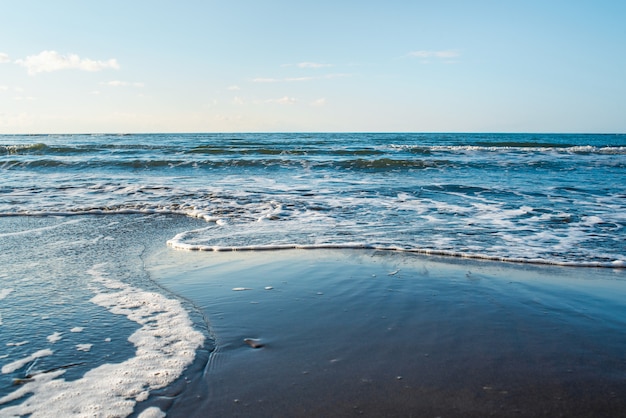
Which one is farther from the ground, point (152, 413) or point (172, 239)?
point (152, 413)

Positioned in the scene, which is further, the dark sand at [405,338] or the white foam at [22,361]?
the white foam at [22,361]

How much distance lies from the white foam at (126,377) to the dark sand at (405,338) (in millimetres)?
227

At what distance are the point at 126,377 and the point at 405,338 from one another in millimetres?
1873

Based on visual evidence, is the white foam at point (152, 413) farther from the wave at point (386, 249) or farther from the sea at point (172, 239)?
the wave at point (386, 249)

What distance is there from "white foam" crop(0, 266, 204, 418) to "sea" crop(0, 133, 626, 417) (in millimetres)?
11

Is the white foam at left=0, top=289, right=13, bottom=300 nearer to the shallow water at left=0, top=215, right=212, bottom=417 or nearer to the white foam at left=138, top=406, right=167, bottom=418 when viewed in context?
the shallow water at left=0, top=215, right=212, bottom=417

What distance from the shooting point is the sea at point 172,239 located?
9.30 ft

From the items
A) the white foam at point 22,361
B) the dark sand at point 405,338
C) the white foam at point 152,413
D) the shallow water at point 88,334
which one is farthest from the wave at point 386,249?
the white foam at point 152,413

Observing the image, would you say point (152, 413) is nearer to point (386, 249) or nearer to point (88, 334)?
point (88, 334)

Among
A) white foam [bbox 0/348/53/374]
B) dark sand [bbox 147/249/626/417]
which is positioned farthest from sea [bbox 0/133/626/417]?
dark sand [bbox 147/249/626/417]

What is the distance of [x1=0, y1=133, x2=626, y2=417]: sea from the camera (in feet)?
9.30

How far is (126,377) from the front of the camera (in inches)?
108

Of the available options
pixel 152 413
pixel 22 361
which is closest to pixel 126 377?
pixel 152 413

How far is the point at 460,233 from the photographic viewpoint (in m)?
7.20
